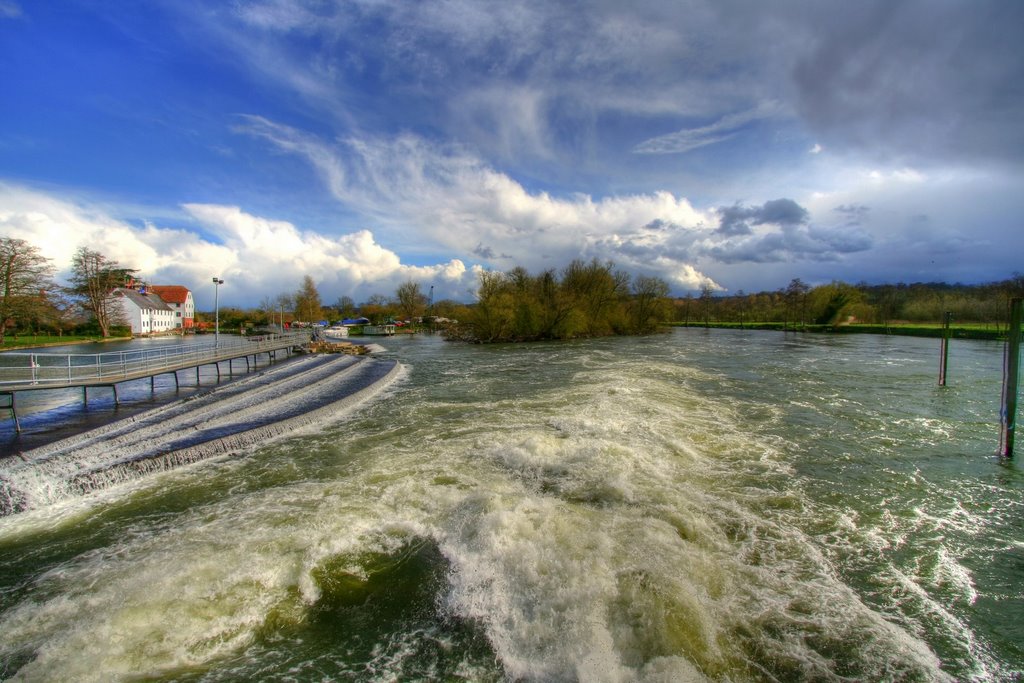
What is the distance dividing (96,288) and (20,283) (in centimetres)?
1975

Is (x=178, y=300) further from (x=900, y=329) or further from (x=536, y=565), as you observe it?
(x=900, y=329)

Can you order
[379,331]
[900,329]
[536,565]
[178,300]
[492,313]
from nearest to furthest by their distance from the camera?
[536,565], [492,313], [900,329], [379,331], [178,300]

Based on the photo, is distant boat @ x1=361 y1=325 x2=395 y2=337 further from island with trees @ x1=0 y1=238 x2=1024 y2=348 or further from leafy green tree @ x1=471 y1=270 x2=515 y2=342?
leafy green tree @ x1=471 y1=270 x2=515 y2=342

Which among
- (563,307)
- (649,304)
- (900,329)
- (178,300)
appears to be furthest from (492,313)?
(178,300)

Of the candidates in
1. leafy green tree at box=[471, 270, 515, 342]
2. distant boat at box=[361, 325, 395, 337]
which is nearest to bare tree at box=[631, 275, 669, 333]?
leafy green tree at box=[471, 270, 515, 342]

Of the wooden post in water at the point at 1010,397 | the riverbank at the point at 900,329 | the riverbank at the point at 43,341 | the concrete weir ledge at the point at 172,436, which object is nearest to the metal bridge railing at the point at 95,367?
the concrete weir ledge at the point at 172,436

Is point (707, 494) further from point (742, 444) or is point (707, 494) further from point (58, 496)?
point (58, 496)

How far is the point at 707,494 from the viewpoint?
7.38 m

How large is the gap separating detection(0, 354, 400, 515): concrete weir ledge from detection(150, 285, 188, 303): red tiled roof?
290 feet

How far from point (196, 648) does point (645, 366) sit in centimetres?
2368

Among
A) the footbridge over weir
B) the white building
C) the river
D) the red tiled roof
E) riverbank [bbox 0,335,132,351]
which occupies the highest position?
the red tiled roof

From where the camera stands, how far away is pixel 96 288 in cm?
5344

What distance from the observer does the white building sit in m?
64.0

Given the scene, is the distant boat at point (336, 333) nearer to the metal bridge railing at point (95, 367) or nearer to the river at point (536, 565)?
the metal bridge railing at point (95, 367)
